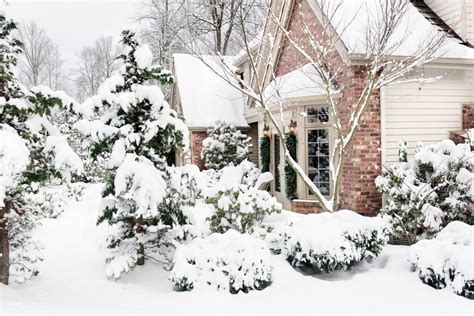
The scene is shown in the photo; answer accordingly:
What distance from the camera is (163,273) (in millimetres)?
6293

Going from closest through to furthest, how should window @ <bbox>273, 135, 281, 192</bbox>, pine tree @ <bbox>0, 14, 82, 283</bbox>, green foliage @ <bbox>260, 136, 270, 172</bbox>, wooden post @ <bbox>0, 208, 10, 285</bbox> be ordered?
1. pine tree @ <bbox>0, 14, 82, 283</bbox>
2. wooden post @ <bbox>0, 208, 10, 285</bbox>
3. window @ <bbox>273, 135, 281, 192</bbox>
4. green foliage @ <bbox>260, 136, 270, 172</bbox>

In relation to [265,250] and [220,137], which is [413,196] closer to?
[265,250]

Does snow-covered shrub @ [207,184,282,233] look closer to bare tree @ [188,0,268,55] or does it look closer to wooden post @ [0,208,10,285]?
bare tree @ [188,0,268,55]

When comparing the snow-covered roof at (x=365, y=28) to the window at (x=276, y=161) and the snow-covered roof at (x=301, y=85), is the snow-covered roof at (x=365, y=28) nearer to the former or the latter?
the snow-covered roof at (x=301, y=85)

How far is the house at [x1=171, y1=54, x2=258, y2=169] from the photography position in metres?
17.0

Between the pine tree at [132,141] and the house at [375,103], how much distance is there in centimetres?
305

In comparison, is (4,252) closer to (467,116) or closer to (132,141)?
(132,141)

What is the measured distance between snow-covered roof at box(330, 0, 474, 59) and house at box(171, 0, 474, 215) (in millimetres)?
24

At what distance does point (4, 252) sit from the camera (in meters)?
5.34

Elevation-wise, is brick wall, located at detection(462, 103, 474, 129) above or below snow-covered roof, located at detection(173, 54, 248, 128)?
below

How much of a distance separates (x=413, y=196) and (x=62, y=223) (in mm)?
8928

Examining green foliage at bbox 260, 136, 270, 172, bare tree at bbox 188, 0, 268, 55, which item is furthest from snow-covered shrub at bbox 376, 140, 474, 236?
green foliage at bbox 260, 136, 270, 172

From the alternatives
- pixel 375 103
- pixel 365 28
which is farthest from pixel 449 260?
pixel 365 28

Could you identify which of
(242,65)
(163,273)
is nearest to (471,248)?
(163,273)
